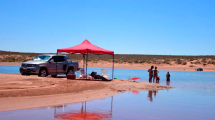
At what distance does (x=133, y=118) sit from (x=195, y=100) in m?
5.38

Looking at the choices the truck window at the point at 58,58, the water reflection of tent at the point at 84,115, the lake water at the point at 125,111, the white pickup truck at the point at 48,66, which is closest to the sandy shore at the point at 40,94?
the lake water at the point at 125,111

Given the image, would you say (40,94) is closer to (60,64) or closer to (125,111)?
(125,111)

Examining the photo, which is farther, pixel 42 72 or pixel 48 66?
pixel 48 66

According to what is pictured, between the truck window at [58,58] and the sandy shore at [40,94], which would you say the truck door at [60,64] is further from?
the sandy shore at [40,94]

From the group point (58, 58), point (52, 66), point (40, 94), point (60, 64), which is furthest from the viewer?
point (58, 58)

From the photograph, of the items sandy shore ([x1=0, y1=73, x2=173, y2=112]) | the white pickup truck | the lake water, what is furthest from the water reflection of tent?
the white pickup truck

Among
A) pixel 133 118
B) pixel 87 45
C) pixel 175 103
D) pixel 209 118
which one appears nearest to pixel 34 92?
pixel 133 118

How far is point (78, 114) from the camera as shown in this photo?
888 centimetres

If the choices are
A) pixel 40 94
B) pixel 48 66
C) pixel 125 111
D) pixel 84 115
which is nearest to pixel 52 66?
pixel 48 66

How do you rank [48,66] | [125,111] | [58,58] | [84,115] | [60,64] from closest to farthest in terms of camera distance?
[84,115] → [125,111] → [48,66] → [60,64] → [58,58]

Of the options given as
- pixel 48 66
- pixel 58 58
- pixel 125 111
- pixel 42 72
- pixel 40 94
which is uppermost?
pixel 58 58

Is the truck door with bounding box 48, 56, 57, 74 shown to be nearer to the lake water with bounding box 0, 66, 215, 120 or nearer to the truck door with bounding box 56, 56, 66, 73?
the truck door with bounding box 56, 56, 66, 73

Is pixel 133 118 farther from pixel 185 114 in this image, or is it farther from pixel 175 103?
pixel 175 103

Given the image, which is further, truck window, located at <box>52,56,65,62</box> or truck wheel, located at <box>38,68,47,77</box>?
truck window, located at <box>52,56,65,62</box>
